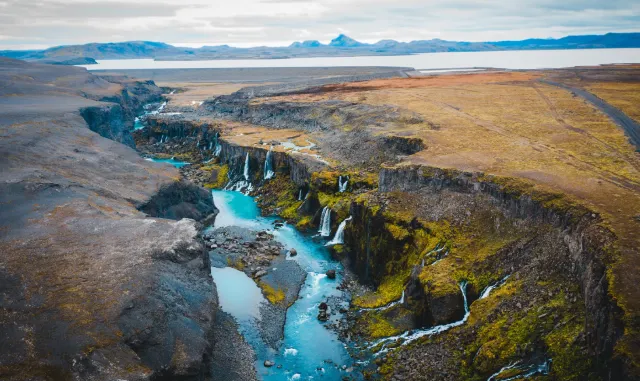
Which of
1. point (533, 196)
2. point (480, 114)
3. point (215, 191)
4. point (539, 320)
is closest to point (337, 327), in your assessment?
point (539, 320)

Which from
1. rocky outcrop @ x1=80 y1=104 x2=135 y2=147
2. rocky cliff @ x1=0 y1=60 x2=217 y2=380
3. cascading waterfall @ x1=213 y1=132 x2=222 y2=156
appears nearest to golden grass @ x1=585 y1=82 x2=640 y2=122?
rocky cliff @ x1=0 y1=60 x2=217 y2=380

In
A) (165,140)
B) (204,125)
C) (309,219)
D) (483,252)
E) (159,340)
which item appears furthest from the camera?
(165,140)

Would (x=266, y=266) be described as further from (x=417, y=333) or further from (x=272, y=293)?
(x=417, y=333)

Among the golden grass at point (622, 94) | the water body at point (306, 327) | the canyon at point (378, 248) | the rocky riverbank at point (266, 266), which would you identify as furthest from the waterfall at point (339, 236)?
the golden grass at point (622, 94)

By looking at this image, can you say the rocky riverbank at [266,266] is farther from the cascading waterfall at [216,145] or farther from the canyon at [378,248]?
the cascading waterfall at [216,145]

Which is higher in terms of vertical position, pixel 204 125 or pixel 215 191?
pixel 204 125

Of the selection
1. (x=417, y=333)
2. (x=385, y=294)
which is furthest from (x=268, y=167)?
(x=417, y=333)

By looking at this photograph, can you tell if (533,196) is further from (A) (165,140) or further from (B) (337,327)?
(A) (165,140)
